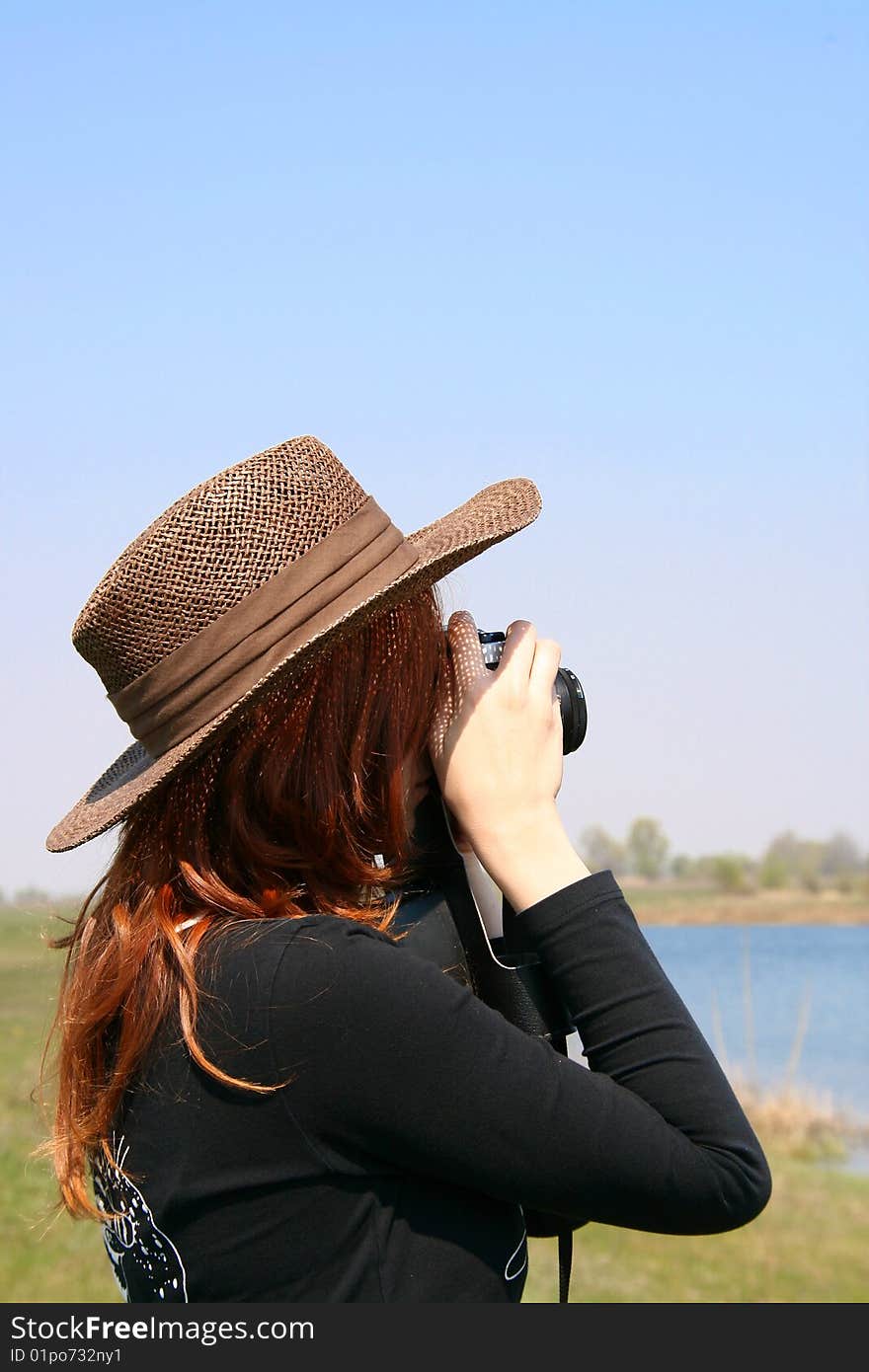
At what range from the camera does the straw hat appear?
1.25 m

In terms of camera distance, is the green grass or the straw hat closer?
the straw hat

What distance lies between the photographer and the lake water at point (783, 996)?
35.6ft

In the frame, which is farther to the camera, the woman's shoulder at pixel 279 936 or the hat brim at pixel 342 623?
Answer: the hat brim at pixel 342 623

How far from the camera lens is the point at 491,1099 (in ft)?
3.48

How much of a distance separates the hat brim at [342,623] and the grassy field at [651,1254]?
3837mm

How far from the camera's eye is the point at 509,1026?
3.61 feet

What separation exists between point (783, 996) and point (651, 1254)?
7785mm

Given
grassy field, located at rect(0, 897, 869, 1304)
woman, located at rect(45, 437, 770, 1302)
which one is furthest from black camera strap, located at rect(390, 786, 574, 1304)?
grassy field, located at rect(0, 897, 869, 1304)

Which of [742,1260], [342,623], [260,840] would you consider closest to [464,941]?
[260,840]

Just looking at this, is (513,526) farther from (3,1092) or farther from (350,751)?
(3,1092)

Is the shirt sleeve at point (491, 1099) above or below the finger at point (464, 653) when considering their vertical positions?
below

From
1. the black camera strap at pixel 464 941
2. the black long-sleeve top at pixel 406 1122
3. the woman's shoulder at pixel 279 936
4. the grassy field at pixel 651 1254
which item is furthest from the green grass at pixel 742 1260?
the woman's shoulder at pixel 279 936

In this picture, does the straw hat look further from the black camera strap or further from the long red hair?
the black camera strap

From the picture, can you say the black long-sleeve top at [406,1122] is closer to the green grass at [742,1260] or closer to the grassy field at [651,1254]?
the grassy field at [651,1254]
